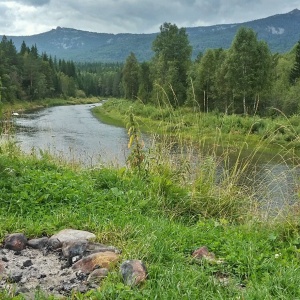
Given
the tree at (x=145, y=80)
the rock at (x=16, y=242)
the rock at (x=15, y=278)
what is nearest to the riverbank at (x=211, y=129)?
the rock at (x=16, y=242)

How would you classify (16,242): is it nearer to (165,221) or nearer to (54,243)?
(54,243)

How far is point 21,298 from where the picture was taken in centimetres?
266

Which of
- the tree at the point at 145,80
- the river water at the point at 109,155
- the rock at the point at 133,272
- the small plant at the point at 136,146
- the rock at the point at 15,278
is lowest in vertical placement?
the river water at the point at 109,155

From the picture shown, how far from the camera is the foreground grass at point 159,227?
2943mm

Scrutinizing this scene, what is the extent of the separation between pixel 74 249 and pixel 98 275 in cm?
58

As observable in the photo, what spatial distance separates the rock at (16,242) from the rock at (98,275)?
1005 millimetres

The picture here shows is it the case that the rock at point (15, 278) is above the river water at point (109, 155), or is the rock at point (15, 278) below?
above

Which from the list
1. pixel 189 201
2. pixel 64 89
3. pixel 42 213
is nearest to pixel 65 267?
pixel 42 213

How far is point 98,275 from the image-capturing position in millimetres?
3086

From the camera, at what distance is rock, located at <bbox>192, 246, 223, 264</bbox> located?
341 centimetres

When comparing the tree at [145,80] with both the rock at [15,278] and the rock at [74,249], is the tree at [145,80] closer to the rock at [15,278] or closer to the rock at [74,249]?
the rock at [74,249]

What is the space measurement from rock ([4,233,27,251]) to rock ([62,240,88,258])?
438mm

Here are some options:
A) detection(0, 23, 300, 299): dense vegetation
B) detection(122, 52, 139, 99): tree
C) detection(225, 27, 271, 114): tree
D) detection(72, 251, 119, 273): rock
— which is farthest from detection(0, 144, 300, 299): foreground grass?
detection(122, 52, 139, 99): tree

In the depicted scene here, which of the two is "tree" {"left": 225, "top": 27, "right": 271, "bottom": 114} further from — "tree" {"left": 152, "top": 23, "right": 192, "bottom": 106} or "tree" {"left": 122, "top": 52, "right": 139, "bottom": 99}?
"tree" {"left": 122, "top": 52, "right": 139, "bottom": 99}
